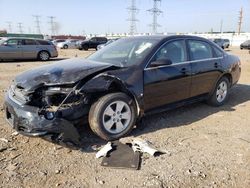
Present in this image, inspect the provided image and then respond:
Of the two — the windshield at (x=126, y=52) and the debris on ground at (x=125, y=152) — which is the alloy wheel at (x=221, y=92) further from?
the debris on ground at (x=125, y=152)

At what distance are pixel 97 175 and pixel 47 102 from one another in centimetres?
125

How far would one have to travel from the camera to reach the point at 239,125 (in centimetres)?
491

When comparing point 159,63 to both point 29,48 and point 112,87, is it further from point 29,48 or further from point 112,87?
point 29,48

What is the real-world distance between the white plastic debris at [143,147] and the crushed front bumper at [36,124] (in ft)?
2.72

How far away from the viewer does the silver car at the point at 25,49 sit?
52.6 ft

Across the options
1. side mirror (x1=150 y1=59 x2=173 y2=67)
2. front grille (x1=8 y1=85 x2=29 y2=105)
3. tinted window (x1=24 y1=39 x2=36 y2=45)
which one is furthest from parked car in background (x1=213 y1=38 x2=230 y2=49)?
front grille (x1=8 y1=85 x2=29 y2=105)

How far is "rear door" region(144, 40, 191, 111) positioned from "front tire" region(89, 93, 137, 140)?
1.24ft

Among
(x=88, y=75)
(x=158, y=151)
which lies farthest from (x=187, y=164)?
(x=88, y=75)

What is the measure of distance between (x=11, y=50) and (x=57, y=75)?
45.1ft

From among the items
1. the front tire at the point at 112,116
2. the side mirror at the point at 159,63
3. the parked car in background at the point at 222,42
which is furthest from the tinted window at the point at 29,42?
the parked car in background at the point at 222,42

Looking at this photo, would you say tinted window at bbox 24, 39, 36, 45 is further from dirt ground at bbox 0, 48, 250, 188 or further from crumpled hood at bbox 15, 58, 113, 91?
crumpled hood at bbox 15, 58, 113, 91

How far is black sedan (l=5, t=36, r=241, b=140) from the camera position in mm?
3705

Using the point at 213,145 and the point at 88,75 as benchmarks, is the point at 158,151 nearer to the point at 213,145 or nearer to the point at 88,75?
the point at 213,145

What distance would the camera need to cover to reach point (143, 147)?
150 inches
